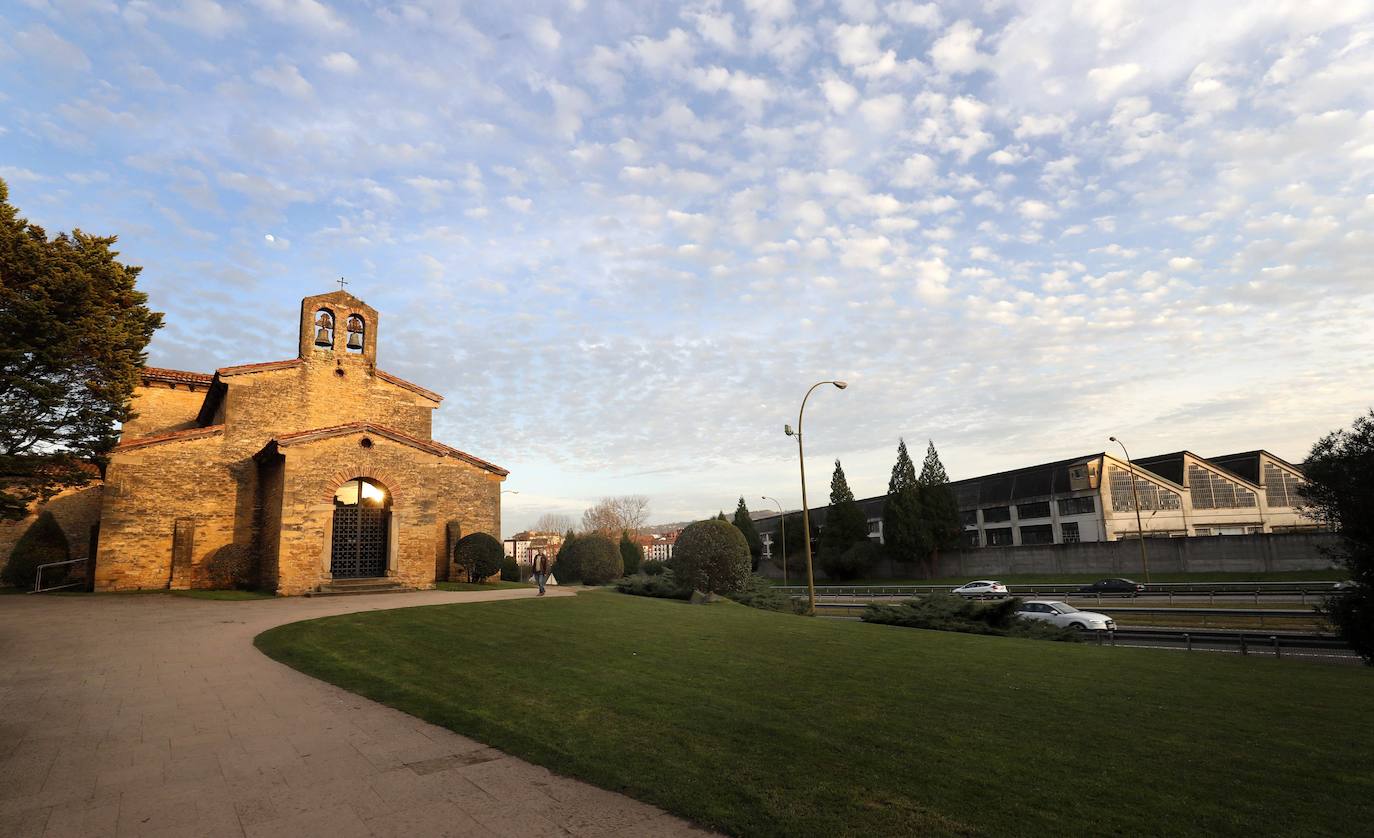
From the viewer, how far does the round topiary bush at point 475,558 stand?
28500 mm

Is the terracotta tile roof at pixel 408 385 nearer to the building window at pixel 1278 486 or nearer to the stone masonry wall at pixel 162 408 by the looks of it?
the stone masonry wall at pixel 162 408

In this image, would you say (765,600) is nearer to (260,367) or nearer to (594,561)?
(594,561)

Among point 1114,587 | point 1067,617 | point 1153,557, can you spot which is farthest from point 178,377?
point 1153,557

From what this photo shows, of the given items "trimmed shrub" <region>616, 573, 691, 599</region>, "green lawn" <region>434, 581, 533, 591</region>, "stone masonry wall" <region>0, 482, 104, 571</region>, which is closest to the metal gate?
"green lawn" <region>434, 581, 533, 591</region>

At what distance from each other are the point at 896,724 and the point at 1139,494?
6734cm

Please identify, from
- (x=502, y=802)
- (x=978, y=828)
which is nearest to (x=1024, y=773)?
(x=978, y=828)

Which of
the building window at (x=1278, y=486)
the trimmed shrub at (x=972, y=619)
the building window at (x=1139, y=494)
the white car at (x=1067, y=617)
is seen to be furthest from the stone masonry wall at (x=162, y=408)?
the building window at (x=1278, y=486)

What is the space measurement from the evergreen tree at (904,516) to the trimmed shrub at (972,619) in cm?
3635

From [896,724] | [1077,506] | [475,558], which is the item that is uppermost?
[1077,506]

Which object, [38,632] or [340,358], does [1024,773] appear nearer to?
[38,632]

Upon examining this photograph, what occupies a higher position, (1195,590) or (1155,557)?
(1155,557)

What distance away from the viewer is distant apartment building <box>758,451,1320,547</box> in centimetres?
5994

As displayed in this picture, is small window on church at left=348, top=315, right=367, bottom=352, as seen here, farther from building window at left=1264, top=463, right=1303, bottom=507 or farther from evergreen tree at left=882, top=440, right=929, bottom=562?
building window at left=1264, top=463, right=1303, bottom=507

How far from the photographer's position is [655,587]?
982 inches
